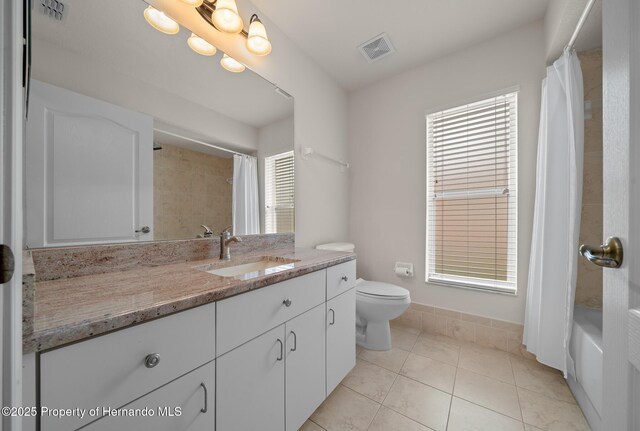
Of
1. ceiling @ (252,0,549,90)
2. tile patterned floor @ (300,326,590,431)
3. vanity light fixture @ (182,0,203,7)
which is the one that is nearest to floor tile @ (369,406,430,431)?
tile patterned floor @ (300,326,590,431)

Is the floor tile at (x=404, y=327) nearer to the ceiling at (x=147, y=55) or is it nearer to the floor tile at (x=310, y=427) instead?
the floor tile at (x=310, y=427)

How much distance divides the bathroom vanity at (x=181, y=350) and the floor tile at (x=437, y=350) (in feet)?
3.22

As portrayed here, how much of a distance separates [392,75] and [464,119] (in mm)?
821

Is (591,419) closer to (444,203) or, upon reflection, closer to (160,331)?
(444,203)

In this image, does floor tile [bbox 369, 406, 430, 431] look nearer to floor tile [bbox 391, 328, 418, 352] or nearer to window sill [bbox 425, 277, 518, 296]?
floor tile [bbox 391, 328, 418, 352]

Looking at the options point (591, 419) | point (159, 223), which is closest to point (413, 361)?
point (591, 419)

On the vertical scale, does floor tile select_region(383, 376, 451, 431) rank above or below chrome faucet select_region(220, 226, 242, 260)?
below

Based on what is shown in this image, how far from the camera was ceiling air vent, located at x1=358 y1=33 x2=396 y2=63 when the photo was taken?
186 cm

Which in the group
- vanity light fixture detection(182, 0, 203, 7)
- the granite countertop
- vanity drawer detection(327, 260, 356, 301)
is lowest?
vanity drawer detection(327, 260, 356, 301)

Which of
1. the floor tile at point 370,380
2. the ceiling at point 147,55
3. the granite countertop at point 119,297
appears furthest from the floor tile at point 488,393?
the ceiling at point 147,55

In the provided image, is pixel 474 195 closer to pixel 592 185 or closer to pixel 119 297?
pixel 592 185

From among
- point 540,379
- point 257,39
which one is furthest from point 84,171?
point 540,379

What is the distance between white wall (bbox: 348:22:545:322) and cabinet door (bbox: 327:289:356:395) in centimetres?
97

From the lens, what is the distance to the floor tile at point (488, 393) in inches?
50.4
